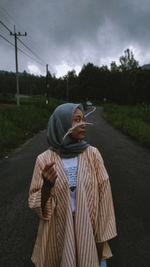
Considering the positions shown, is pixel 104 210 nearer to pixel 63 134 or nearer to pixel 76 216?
pixel 76 216

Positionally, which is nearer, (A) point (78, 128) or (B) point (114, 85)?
(A) point (78, 128)

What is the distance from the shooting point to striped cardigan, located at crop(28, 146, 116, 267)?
153cm

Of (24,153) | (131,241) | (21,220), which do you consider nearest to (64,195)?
(131,241)

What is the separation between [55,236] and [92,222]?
31 centimetres

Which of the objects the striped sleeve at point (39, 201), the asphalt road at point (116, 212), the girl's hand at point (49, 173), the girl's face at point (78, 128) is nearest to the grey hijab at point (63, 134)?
the girl's face at point (78, 128)

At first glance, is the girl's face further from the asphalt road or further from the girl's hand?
the asphalt road

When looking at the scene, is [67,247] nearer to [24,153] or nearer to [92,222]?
[92,222]

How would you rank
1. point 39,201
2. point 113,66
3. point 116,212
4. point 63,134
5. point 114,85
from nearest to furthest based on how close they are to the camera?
point 39,201 → point 63,134 → point 116,212 → point 114,85 → point 113,66

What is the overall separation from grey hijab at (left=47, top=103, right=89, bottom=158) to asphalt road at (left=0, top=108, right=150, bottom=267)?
5.25ft

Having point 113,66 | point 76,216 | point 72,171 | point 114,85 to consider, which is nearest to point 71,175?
point 72,171

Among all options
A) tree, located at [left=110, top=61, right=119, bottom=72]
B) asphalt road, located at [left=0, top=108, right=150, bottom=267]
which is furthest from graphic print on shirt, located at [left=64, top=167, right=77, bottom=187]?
tree, located at [left=110, top=61, right=119, bottom=72]

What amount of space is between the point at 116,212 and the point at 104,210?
198cm

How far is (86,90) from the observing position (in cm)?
7275

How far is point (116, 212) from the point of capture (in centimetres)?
344
